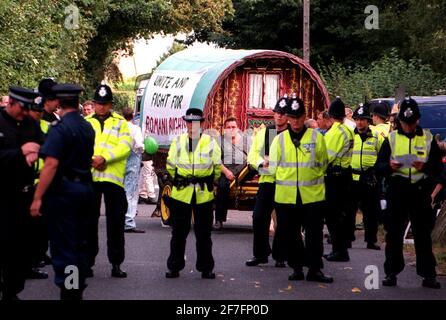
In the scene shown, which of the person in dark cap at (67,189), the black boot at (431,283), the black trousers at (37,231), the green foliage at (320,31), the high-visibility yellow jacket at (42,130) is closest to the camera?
the person in dark cap at (67,189)

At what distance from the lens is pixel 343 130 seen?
1670cm

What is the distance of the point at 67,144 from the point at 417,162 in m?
3.95

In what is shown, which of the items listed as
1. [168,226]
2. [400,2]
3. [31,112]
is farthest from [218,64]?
[400,2]

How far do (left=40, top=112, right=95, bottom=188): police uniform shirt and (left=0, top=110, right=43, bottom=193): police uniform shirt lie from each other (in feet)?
1.08

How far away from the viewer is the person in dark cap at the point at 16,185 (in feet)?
38.8

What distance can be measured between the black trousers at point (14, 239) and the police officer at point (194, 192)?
2786 millimetres

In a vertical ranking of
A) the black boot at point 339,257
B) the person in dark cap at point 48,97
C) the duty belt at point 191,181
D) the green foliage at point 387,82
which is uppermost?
the green foliage at point 387,82

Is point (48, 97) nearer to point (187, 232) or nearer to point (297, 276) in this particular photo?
point (187, 232)

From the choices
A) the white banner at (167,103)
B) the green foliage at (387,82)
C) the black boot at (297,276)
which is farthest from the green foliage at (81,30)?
the black boot at (297,276)

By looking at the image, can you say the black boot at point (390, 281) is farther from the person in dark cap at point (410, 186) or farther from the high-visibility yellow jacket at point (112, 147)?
the high-visibility yellow jacket at point (112, 147)

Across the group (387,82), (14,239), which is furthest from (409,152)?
(387,82)

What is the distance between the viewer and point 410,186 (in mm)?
14031

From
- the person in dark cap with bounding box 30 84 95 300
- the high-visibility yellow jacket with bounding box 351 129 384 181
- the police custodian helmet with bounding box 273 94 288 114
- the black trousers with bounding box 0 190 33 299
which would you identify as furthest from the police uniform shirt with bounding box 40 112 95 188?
the high-visibility yellow jacket with bounding box 351 129 384 181
